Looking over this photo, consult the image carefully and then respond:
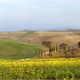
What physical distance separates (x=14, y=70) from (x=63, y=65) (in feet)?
14.9

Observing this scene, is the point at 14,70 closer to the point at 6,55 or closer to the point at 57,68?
the point at 57,68

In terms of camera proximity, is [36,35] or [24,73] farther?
[36,35]

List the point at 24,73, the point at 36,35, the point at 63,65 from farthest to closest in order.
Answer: the point at 36,35
the point at 63,65
the point at 24,73

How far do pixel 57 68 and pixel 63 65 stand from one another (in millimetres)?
1380

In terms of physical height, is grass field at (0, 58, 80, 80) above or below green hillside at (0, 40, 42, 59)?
above

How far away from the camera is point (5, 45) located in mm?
62312

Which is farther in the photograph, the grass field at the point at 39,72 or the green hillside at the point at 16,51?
the green hillside at the point at 16,51

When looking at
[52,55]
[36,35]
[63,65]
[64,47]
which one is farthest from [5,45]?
A: [36,35]

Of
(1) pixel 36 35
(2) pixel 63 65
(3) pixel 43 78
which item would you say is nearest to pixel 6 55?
(2) pixel 63 65

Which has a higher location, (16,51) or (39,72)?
(39,72)

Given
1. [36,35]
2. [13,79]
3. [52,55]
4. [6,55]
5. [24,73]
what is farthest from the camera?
[36,35]

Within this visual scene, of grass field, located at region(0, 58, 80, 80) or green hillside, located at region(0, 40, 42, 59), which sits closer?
grass field, located at region(0, 58, 80, 80)

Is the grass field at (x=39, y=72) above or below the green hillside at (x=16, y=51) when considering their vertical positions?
above

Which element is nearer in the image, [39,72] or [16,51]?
[39,72]
